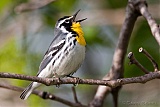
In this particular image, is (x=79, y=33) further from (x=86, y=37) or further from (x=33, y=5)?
(x=86, y=37)

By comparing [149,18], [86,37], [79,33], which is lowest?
[86,37]

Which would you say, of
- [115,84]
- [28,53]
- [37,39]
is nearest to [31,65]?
[28,53]

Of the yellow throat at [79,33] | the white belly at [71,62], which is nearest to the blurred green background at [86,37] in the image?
the yellow throat at [79,33]

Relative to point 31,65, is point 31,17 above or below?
above

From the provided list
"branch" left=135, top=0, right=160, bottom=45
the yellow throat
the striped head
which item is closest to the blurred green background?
the striped head

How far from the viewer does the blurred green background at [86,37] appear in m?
3.78

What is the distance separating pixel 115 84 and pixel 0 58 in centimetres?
199

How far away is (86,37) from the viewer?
393 centimetres

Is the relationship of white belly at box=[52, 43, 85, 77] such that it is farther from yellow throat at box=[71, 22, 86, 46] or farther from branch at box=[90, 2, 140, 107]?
branch at box=[90, 2, 140, 107]

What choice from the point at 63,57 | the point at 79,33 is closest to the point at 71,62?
the point at 63,57

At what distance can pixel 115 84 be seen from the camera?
2143 mm

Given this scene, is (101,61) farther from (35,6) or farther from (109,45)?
(35,6)

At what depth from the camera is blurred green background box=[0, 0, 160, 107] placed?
3775mm

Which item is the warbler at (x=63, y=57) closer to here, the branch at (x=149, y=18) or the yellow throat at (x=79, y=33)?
the yellow throat at (x=79, y=33)
